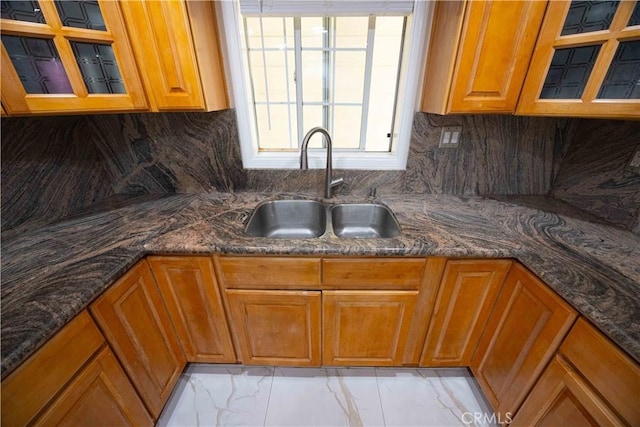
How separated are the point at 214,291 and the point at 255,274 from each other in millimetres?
226

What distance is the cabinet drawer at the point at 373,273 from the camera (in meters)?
1.05

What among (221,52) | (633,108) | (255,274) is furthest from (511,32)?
(255,274)

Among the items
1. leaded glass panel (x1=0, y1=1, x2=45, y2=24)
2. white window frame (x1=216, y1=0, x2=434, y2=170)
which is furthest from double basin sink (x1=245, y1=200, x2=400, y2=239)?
leaded glass panel (x1=0, y1=1, x2=45, y2=24)

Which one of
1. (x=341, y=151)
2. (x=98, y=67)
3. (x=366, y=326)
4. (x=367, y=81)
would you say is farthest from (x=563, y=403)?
(x=98, y=67)

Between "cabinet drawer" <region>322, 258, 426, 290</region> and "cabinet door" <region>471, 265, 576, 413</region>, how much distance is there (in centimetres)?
38

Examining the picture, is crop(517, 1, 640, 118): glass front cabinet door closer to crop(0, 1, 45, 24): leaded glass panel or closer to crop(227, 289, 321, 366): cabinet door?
crop(227, 289, 321, 366): cabinet door

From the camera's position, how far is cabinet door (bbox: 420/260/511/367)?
41.5 inches

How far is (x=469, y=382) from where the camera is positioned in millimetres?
1371

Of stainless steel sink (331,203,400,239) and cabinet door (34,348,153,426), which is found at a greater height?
stainless steel sink (331,203,400,239)

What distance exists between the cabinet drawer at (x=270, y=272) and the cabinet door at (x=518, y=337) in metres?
0.83

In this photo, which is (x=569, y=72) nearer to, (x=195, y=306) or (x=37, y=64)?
(x=195, y=306)

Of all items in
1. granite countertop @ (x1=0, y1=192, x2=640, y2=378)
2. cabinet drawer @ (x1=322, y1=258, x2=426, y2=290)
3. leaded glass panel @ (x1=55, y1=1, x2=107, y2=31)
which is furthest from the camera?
cabinet drawer @ (x1=322, y1=258, x2=426, y2=290)

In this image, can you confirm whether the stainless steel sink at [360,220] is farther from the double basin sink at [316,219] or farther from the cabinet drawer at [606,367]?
the cabinet drawer at [606,367]

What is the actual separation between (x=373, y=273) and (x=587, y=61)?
1.19 metres
